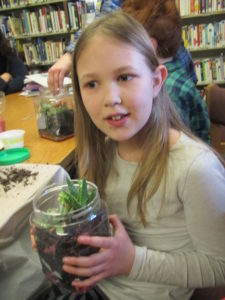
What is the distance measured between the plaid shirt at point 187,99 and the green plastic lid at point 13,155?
0.61 metres

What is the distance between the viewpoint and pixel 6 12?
3850 mm

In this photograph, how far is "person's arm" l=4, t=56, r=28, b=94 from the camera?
7.17ft

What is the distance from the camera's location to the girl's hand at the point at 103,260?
0.55 m

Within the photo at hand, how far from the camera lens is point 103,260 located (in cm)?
60

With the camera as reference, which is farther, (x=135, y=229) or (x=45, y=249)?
(x=135, y=229)

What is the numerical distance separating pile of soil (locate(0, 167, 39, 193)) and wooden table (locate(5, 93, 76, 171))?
0.13 m

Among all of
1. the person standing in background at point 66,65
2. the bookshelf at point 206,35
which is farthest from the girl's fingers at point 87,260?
the bookshelf at point 206,35

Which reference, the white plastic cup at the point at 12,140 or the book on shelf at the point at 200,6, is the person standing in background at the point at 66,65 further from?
the book on shelf at the point at 200,6

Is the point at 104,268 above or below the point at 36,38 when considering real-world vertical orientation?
below

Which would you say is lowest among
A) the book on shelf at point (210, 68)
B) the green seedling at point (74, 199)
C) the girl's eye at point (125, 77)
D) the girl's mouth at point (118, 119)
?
the book on shelf at point (210, 68)

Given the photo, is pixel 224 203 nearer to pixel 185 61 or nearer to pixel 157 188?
pixel 157 188

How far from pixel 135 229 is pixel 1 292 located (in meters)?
0.39

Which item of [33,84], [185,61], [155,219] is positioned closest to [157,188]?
[155,219]

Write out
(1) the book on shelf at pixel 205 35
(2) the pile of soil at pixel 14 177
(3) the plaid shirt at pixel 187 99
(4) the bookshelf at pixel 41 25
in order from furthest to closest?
(4) the bookshelf at pixel 41 25, (1) the book on shelf at pixel 205 35, (3) the plaid shirt at pixel 187 99, (2) the pile of soil at pixel 14 177
